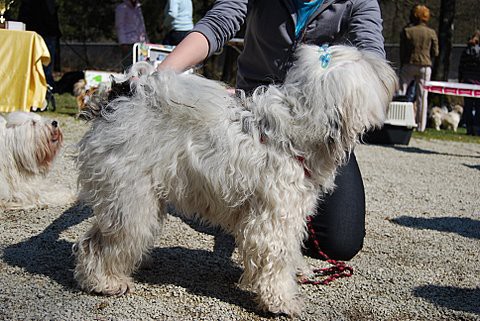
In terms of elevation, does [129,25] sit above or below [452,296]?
above

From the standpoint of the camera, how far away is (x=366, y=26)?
3.38 metres

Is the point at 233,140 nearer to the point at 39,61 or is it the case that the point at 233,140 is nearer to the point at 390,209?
the point at 390,209

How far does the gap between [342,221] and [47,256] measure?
1.85 meters

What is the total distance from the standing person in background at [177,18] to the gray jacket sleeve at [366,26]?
6.89m

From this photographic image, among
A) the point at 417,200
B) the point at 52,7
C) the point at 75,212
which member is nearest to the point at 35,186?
the point at 75,212

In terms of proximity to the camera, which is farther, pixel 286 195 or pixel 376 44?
pixel 376 44

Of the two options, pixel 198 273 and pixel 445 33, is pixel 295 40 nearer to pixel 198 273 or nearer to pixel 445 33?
pixel 198 273

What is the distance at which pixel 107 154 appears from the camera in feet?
9.41

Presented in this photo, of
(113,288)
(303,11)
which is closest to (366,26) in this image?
(303,11)

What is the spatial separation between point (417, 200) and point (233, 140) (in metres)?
3.71

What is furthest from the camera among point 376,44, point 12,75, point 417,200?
point 12,75

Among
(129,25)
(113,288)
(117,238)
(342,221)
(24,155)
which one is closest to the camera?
(117,238)

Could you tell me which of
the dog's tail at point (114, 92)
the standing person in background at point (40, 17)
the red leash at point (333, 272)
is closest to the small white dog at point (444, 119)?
the standing person in background at point (40, 17)

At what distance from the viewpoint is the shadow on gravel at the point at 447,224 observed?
4.84 m
